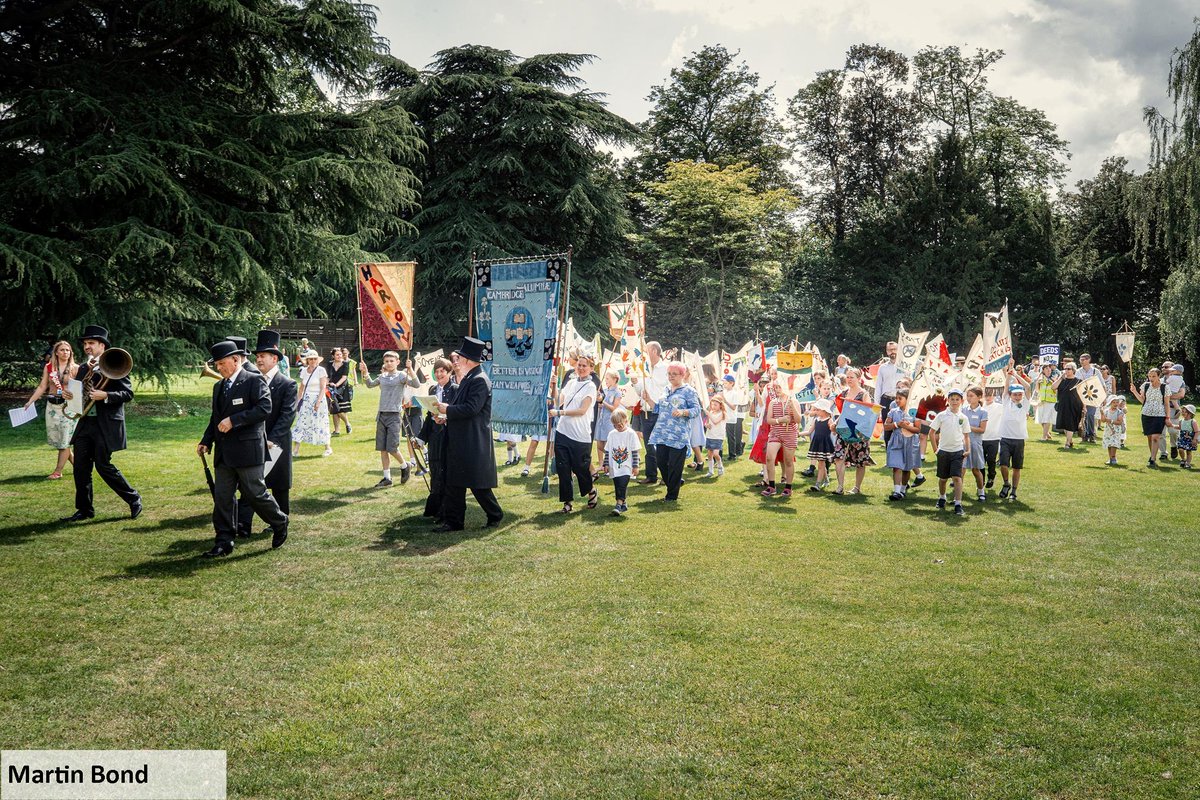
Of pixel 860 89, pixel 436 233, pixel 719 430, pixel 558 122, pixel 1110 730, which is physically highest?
pixel 860 89

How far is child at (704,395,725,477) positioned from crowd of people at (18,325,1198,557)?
28 mm

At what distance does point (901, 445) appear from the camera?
11.9 meters

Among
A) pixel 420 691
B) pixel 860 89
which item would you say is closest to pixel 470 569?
pixel 420 691

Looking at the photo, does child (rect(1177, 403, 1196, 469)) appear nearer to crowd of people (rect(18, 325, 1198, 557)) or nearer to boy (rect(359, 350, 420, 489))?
crowd of people (rect(18, 325, 1198, 557))

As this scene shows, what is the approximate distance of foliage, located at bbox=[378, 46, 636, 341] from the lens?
36969mm

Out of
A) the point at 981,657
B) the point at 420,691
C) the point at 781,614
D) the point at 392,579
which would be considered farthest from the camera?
the point at 392,579

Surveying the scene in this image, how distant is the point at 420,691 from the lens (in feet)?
16.4

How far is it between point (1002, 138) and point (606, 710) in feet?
170

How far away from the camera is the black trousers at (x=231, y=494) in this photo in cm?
786

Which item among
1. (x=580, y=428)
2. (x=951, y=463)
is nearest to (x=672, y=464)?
(x=580, y=428)

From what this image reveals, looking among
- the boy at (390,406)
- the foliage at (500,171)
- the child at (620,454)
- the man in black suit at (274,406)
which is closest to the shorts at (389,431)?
the boy at (390,406)

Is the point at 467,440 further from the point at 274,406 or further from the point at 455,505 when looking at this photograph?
the point at 274,406

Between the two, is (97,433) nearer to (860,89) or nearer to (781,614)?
(781,614)

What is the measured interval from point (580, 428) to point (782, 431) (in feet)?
11.2
